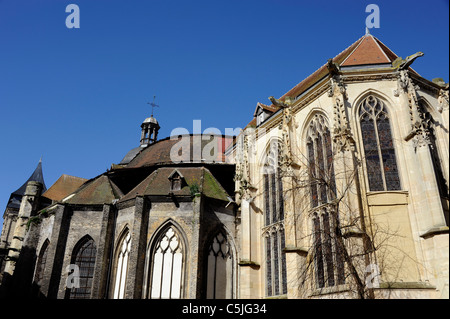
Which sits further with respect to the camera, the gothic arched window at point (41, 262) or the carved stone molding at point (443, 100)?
the gothic arched window at point (41, 262)

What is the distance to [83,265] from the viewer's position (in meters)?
20.8

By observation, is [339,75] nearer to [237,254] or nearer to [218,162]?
[237,254]

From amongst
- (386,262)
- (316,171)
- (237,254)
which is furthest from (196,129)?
(386,262)

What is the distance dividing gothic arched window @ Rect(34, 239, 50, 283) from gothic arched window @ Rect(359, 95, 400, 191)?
702 inches

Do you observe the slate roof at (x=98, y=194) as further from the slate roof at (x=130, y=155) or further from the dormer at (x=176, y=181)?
the slate roof at (x=130, y=155)

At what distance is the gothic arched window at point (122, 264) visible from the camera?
19.5m

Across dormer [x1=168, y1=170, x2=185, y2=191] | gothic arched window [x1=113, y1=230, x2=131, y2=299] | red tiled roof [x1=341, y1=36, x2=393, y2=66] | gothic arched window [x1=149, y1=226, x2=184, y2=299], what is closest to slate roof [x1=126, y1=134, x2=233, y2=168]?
dormer [x1=168, y1=170, x2=185, y2=191]

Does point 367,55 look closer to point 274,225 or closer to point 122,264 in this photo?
point 274,225

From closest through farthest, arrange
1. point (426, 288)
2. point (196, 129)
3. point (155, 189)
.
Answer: point (426, 288) < point (155, 189) < point (196, 129)

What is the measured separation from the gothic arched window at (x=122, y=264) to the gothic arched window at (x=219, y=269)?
14.0ft

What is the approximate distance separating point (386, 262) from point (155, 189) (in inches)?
495

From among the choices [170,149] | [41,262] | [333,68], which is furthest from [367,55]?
[41,262]

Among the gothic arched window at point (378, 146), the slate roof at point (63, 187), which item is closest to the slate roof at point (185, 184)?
the gothic arched window at point (378, 146)

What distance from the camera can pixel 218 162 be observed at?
85.9 ft
